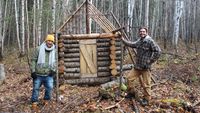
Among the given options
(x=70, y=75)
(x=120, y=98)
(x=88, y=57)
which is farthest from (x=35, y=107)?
(x=88, y=57)

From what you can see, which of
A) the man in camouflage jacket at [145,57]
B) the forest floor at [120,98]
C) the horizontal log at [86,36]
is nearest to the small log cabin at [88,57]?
the horizontal log at [86,36]

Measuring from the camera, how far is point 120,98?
10.1 meters

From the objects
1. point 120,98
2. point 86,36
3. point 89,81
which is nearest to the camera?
point 120,98

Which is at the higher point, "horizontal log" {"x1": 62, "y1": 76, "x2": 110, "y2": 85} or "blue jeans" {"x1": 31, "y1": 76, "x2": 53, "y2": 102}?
"blue jeans" {"x1": 31, "y1": 76, "x2": 53, "y2": 102}

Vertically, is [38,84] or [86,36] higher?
[86,36]

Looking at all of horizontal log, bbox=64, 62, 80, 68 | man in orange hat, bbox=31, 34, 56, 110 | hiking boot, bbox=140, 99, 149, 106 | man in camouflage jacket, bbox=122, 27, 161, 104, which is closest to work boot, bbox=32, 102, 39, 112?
man in orange hat, bbox=31, 34, 56, 110

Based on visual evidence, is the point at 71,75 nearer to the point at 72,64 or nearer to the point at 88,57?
the point at 72,64

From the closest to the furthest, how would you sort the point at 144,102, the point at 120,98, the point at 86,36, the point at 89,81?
the point at 144,102
the point at 120,98
the point at 86,36
the point at 89,81

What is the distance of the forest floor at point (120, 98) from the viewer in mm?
9281

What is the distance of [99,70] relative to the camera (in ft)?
44.9

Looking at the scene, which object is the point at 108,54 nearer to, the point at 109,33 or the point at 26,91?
the point at 109,33

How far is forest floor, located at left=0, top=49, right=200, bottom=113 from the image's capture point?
928 centimetres

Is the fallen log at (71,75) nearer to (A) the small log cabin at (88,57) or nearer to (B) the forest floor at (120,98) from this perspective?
(A) the small log cabin at (88,57)

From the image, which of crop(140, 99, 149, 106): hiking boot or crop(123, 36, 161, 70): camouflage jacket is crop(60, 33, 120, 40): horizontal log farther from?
crop(140, 99, 149, 106): hiking boot
